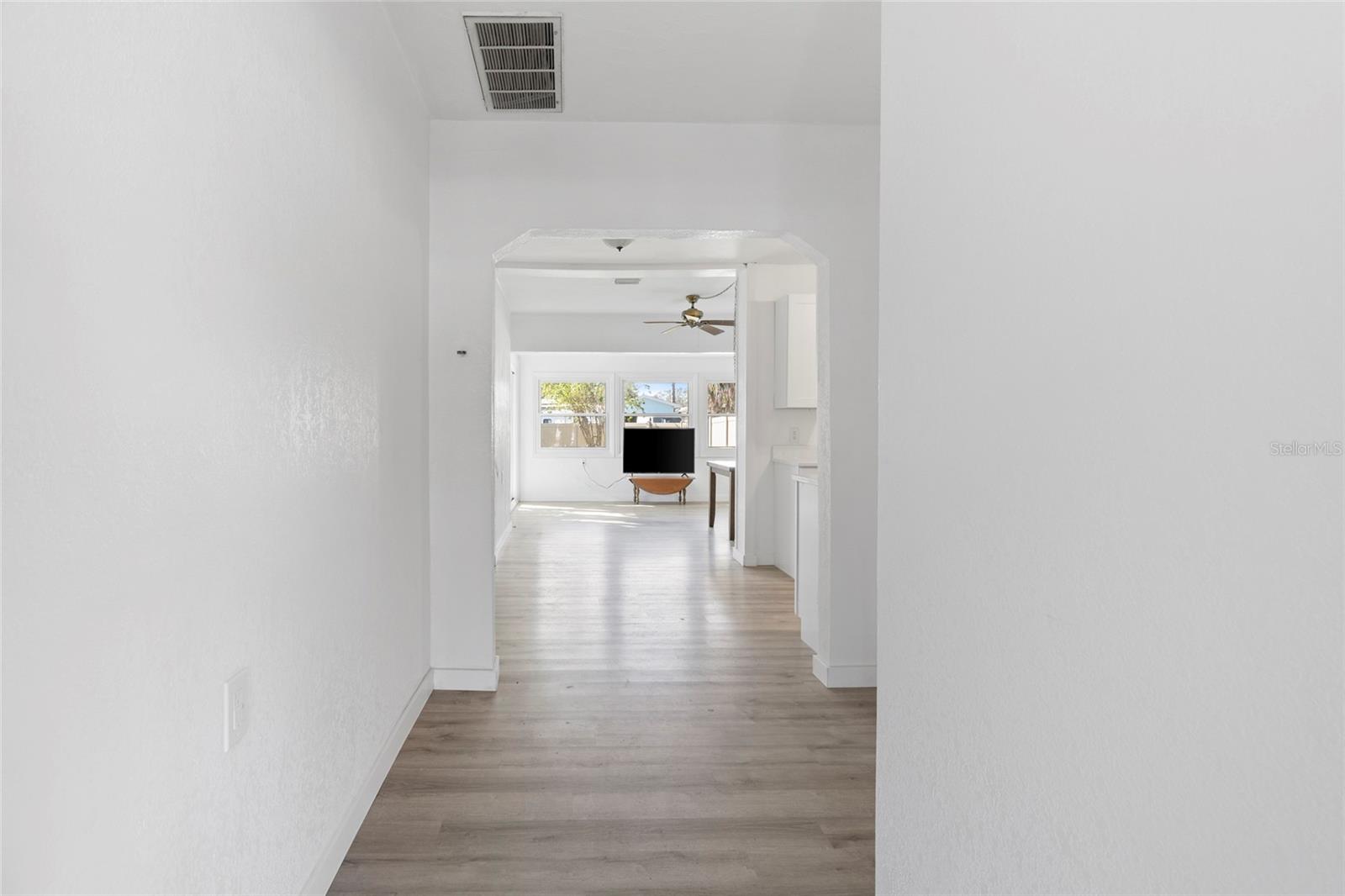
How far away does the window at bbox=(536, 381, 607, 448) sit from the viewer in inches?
448

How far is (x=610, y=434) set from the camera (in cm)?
1146

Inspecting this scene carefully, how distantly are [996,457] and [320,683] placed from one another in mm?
1596

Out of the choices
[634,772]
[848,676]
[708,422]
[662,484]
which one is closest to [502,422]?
[662,484]

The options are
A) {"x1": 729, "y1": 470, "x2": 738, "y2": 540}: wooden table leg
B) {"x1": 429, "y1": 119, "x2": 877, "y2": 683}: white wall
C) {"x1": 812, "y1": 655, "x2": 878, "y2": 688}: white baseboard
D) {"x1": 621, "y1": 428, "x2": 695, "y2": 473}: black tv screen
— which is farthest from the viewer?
{"x1": 621, "y1": 428, "x2": 695, "y2": 473}: black tv screen

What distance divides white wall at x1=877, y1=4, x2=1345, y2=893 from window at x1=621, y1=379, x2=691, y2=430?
1028 cm

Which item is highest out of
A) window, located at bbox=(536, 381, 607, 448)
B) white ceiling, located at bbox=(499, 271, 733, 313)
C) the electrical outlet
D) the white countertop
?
white ceiling, located at bbox=(499, 271, 733, 313)

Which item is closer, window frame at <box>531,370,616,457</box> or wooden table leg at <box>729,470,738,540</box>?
wooden table leg at <box>729,470,738,540</box>

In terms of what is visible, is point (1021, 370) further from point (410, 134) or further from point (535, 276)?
point (535, 276)

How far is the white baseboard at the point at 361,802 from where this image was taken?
1.80m

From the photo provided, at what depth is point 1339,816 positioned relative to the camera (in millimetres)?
529

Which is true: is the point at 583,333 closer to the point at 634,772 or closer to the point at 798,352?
the point at 798,352

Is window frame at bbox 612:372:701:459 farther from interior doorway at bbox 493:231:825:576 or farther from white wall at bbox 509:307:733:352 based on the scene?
white wall at bbox 509:307:733:352

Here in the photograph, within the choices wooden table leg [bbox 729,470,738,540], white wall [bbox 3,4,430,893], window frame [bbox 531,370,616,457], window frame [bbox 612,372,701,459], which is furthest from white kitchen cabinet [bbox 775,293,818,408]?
window frame [bbox 531,370,616,457]

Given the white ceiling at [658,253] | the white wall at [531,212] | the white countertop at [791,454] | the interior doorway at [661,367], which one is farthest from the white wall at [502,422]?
the white wall at [531,212]
